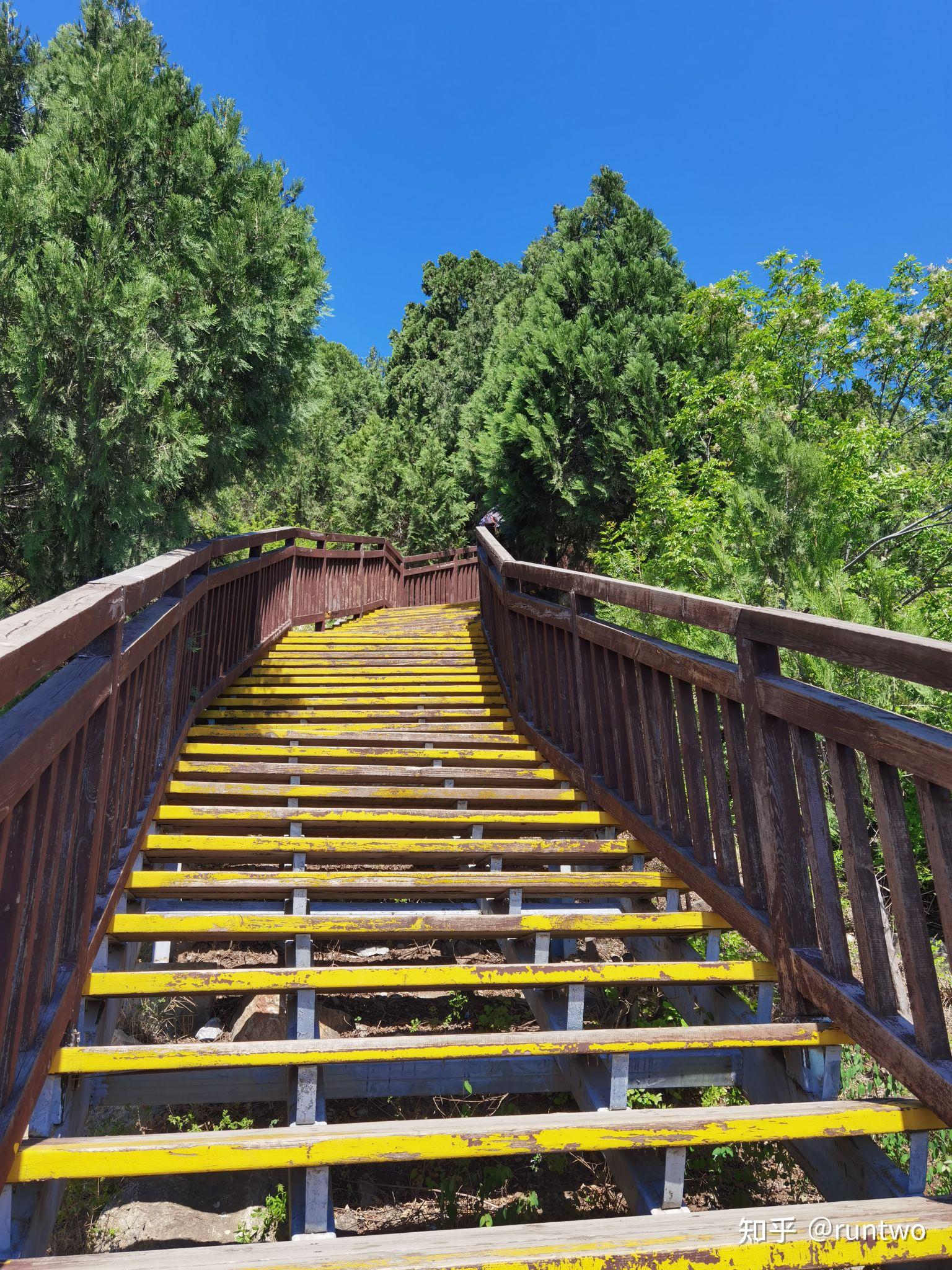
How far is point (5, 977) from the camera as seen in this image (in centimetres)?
149

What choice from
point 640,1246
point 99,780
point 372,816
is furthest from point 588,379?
point 640,1246

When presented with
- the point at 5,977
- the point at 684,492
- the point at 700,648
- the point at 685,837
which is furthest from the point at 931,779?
the point at 684,492

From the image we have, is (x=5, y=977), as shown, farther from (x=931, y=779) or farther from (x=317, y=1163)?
(x=931, y=779)

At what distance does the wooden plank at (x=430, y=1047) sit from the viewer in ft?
6.05

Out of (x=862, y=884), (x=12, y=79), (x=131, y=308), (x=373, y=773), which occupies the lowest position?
(x=862, y=884)

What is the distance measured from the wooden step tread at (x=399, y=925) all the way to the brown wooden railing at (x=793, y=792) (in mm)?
209

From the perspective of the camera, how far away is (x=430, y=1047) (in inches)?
76.2

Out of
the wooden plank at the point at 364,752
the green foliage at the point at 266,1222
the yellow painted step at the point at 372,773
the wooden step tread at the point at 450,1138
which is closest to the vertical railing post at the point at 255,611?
the wooden plank at the point at 364,752

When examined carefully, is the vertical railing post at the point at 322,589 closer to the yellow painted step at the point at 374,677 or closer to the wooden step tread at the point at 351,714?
the yellow painted step at the point at 374,677

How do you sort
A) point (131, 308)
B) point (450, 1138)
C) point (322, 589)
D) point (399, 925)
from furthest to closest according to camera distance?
point (322, 589), point (131, 308), point (399, 925), point (450, 1138)

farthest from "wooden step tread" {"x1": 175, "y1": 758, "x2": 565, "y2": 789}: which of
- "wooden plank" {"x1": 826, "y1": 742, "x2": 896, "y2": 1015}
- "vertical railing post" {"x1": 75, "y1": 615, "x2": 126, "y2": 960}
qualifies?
"wooden plank" {"x1": 826, "y1": 742, "x2": 896, "y2": 1015}

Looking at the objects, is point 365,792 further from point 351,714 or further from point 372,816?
point 351,714

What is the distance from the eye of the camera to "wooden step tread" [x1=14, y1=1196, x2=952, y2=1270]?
140 cm

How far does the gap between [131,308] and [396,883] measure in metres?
8.10
